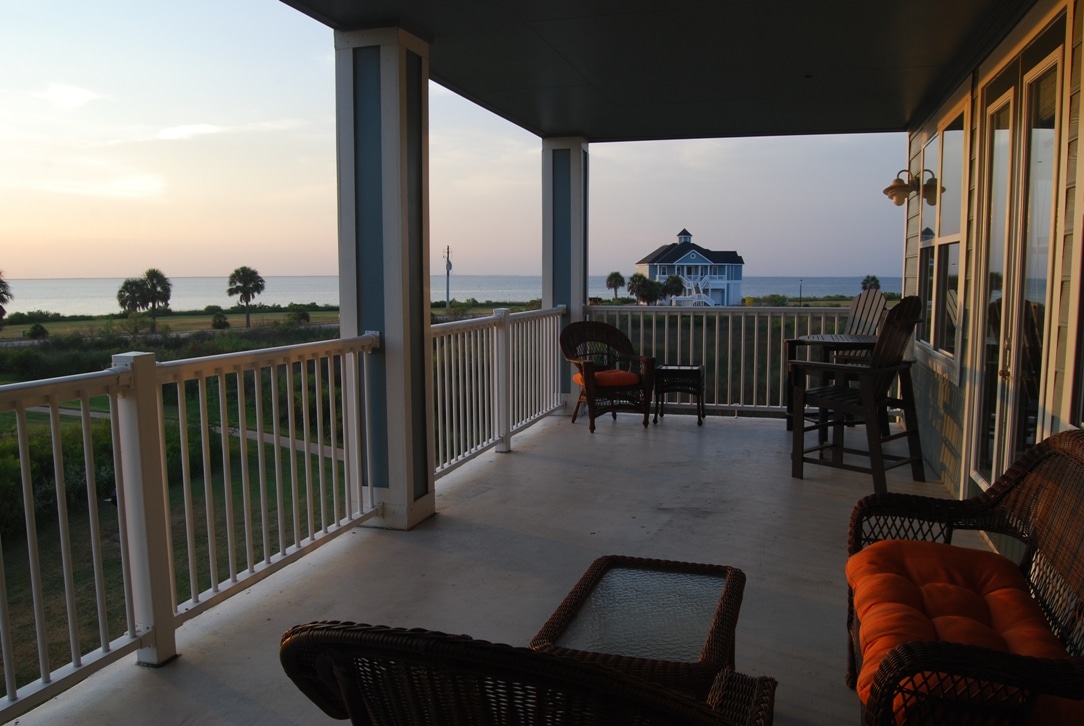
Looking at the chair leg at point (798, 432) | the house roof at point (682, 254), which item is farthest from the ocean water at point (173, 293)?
the chair leg at point (798, 432)

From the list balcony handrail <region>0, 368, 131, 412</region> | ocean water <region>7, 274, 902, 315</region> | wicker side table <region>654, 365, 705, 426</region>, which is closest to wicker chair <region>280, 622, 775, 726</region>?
balcony handrail <region>0, 368, 131, 412</region>

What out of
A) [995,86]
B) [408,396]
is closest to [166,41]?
[408,396]

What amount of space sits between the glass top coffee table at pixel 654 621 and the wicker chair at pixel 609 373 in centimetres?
412

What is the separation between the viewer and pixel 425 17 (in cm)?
362

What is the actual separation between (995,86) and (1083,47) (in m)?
1.41

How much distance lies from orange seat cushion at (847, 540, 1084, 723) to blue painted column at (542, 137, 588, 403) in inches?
198

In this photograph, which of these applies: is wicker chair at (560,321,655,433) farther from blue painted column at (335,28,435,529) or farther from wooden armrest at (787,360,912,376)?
blue painted column at (335,28,435,529)

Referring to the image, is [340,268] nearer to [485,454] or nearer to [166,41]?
[485,454]

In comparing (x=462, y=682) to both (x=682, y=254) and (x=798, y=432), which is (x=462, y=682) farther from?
(x=682, y=254)

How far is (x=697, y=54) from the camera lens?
14.2 ft

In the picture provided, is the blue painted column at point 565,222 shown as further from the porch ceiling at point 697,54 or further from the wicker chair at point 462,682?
the wicker chair at point 462,682

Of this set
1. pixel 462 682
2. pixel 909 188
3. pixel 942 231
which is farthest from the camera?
pixel 909 188

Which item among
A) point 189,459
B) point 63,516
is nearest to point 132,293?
point 189,459

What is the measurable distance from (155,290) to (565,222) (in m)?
14.9
